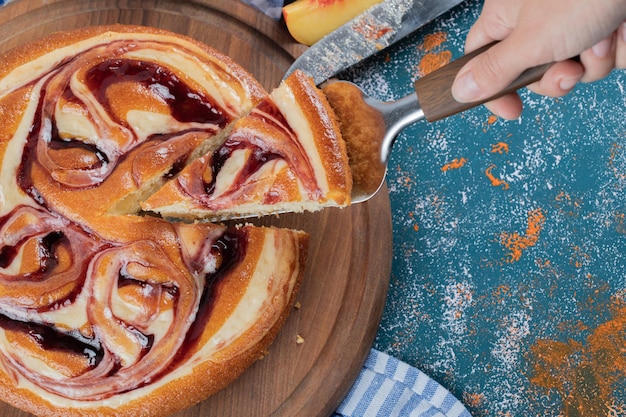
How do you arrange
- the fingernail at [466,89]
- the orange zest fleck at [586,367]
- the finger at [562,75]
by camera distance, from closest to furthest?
the fingernail at [466,89]
the finger at [562,75]
the orange zest fleck at [586,367]

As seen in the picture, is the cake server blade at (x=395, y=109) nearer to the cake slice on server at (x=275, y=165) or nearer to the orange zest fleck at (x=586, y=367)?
the cake slice on server at (x=275, y=165)

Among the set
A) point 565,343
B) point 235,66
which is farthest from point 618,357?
point 235,66

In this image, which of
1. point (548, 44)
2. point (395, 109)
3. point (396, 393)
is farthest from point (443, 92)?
point (396, 393)

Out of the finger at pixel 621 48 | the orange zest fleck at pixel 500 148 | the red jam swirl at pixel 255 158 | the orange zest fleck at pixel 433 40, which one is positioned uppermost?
the orange zest fleck at pixel 433 40

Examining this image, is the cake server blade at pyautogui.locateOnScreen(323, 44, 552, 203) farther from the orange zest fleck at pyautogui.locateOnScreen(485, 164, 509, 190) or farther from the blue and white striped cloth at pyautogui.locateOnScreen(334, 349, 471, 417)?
the blue and white striped cloth at pyautogui.locateOnScreen(334, 349, 471, 417)

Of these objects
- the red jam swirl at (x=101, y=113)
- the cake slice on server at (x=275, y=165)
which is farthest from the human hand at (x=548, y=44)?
the red jam swirl at (x=101, y=113)

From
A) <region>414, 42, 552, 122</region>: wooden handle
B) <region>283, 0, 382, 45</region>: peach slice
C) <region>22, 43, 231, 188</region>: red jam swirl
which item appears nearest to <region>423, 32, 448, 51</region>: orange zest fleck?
<region>283, 0, 382, 45</region>: peach slice

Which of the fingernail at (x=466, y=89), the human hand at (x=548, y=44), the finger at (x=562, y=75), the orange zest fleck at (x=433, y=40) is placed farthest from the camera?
the orange zest fleck at (x=433, y=40)
